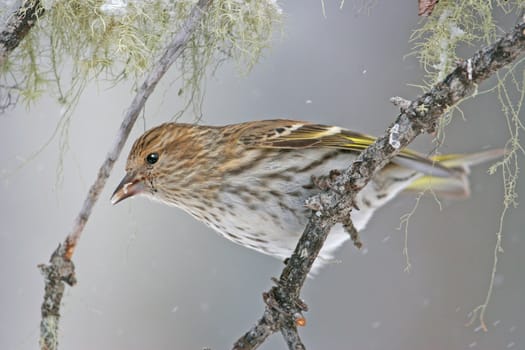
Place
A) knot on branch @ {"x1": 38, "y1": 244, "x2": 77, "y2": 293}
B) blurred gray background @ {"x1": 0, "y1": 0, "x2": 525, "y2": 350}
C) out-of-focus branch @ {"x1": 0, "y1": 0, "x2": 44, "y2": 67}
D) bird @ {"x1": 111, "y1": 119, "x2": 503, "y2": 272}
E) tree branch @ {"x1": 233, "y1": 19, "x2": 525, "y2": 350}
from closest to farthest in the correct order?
tree branch @ {"x1": 233, "y1": 19, "x2": 525, "y2": 350}
out-of-focus branch @ {"x1": 0, "y1": 0, "x2": 44, "y2": 67}
knot on branch @ {"x1": 38, "y1": 244, "x2": 77, "y2": 293}
bird @ {"x1": 111, "y1": 119, "x2": 503, "y2": 272}
blurred gray background @ {"x1": 0, "y1": 0, "x2": 525, "y2": 350}

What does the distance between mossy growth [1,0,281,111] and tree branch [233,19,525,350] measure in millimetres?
434

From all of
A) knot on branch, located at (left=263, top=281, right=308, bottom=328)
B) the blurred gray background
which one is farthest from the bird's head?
the blurred gray background

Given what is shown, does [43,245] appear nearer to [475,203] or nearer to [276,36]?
[475,203]

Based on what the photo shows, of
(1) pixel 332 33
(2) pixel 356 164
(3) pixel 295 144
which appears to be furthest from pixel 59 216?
(2) pixel 356 164

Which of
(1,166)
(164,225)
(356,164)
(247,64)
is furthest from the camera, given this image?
(164,225)

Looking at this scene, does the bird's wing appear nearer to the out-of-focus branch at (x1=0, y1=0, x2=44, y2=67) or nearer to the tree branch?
the tree branch

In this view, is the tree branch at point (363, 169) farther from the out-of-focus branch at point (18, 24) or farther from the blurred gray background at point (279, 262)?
the blurred gray background at point (279, 262)

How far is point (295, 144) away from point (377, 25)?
6.41ft

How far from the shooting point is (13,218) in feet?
14.4

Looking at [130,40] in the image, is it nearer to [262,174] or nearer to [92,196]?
[92,196]

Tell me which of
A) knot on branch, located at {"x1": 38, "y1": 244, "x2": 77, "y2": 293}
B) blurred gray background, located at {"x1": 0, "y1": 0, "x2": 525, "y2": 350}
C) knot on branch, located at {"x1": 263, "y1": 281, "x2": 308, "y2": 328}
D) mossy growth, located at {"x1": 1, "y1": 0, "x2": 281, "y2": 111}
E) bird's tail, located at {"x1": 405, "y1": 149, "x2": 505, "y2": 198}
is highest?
blurred gray background, located at {"x1": 0, "y1": 0, "x2": 525, "y2": 350}

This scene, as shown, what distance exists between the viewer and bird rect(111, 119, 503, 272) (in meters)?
2.17

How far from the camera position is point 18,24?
1878 mm

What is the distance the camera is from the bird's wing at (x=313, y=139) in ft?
6.89
